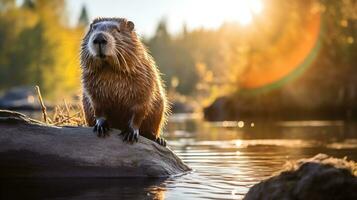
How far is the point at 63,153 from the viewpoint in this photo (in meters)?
8.57

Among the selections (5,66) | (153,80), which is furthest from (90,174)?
(5,66)

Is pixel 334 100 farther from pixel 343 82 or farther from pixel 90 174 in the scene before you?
pixel 90 174

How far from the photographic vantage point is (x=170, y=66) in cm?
10644

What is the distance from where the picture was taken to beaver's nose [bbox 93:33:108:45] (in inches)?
318

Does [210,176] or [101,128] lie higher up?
[101,128]

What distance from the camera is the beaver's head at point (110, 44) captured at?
816cm

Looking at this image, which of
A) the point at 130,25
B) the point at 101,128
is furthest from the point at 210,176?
the point at 130,25

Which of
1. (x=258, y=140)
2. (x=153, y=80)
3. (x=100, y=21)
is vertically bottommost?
(x=258, y=140)

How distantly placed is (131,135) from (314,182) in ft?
11.1

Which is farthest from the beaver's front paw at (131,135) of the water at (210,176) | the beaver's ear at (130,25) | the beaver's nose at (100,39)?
the beaver's ear at (130,25)

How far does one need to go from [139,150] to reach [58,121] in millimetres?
2915

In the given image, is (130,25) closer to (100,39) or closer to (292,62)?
(100,39)

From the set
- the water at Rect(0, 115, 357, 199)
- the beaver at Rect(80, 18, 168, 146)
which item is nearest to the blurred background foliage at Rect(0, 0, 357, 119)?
the water at Rect(0, 115, 357, 199)

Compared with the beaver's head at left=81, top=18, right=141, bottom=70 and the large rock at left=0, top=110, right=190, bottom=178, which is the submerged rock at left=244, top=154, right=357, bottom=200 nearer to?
the large rock at left=0, top=110, right=190, bottom=178
